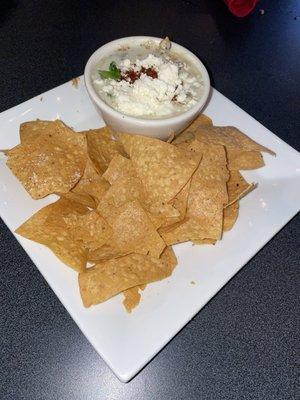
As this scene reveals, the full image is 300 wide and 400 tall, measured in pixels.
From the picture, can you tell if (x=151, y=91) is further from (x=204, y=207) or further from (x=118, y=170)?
(x=204, y=207)

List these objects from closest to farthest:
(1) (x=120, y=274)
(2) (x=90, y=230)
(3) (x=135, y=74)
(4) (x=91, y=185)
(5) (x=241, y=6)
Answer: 1. (1) (x=120, y=274)
2. (2) (x=90, y=230)
3. (4) (x=91, y=185)
4. (3) (x=135, y=74)
5. (5) (x=241, y=6)

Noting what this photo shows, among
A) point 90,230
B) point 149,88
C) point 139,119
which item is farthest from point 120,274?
point 149,88

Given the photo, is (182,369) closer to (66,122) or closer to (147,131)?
(147,131)

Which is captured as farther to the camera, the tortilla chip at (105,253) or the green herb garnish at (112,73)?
the green herb garnish at (112,73)

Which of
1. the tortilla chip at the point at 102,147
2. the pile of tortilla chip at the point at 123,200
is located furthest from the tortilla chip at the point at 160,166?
the tortilla chip at the point at 102,147

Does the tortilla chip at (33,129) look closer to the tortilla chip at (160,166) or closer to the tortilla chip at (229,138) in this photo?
the tortilla chip at (160,166)

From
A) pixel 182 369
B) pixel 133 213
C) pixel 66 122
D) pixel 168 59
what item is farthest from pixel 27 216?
pixel 168 59

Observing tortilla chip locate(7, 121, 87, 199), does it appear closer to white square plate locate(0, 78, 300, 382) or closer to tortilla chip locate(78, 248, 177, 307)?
white square plate locate(0, 78, 300, 382)

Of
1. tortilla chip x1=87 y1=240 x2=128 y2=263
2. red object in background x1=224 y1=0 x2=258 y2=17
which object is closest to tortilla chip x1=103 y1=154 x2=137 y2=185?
tortilla chip x1=87 y1=240 x2=128 y2=263
